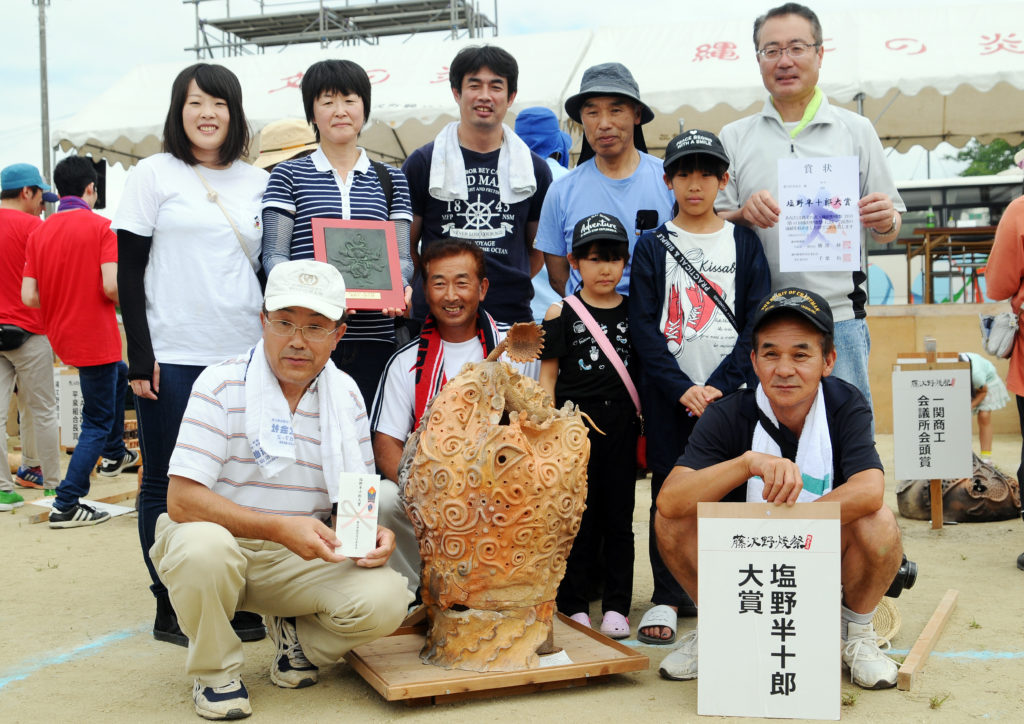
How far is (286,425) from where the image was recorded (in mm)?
→ 3008

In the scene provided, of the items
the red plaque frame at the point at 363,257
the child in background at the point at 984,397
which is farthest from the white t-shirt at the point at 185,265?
the child in background at the point at 984,397

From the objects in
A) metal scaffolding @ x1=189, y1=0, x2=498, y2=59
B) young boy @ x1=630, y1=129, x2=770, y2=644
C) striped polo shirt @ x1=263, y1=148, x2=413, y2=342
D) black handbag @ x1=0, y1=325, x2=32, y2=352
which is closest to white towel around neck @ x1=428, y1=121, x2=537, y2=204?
striped polo shirt @ x1=263, y1=148, x2=413, y2=342

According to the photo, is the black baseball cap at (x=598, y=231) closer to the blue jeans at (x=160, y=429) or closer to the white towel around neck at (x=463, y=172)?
the white towel around neck at (x=463, y=172)

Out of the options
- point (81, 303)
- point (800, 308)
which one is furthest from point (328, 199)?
point (81, 303)

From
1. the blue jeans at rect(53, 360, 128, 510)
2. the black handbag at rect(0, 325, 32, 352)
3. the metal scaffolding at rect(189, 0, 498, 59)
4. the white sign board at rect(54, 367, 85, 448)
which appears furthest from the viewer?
the metal scaffolding at rect(189, 0, 498, 59)

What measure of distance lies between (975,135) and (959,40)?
1921 millimetres

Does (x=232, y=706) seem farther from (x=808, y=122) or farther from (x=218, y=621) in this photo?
(x=808, y=122)

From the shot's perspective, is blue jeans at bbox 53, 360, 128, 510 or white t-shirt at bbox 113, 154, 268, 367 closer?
white t-shirt at bbox 113, 154, 268, 367

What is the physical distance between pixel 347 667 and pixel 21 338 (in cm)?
472

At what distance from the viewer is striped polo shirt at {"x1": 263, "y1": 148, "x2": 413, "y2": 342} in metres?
3.65

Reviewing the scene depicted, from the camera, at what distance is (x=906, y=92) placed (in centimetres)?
897

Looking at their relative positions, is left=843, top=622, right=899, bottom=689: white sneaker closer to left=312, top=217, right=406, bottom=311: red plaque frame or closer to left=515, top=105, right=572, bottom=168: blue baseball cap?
left=312, top=217, right=406, bottom=311: red plaque frame

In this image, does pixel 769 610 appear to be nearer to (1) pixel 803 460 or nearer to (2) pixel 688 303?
(1) pixel 803 460

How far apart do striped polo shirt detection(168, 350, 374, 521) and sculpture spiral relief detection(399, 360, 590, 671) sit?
0.96 feet
